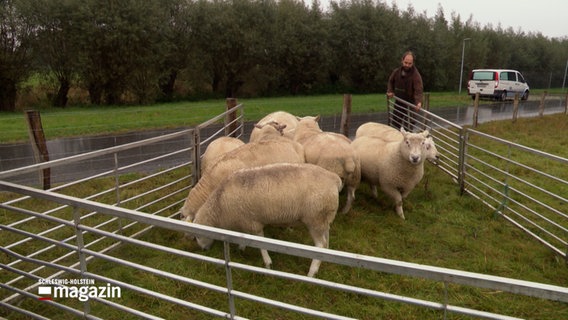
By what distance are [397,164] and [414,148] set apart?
47 cm

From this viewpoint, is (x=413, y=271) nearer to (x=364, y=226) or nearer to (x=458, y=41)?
(x=364, y=226)

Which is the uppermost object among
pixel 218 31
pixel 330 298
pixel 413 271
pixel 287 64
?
pixel 218 31

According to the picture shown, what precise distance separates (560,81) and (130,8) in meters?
48.7

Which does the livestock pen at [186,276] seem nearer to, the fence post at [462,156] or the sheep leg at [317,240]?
the sheep leg at [317,240]

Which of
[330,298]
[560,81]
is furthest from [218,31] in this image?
[560,81]

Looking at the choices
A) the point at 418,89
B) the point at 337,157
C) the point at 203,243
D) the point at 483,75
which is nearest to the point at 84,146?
the point at 203,243

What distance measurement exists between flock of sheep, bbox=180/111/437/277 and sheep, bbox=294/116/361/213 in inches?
0.6

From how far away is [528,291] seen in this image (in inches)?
65.6

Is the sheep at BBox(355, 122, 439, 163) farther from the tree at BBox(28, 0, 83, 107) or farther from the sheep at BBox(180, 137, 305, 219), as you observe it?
the tree at BBox(28, 0, 83, 107)

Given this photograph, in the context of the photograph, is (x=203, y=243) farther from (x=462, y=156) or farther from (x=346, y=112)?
(x=346, y=112)

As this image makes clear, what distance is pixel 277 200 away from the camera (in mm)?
4125

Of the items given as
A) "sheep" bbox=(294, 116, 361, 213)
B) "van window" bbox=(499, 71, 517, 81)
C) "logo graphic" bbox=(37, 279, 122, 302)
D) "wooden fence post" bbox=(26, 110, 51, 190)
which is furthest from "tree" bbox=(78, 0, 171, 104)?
"van window" bbox=(499, 71, 517, 81)

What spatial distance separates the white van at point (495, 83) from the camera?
76.3 ft

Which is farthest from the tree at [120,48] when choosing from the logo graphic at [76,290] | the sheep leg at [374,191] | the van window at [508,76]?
the van window at [508,76]
